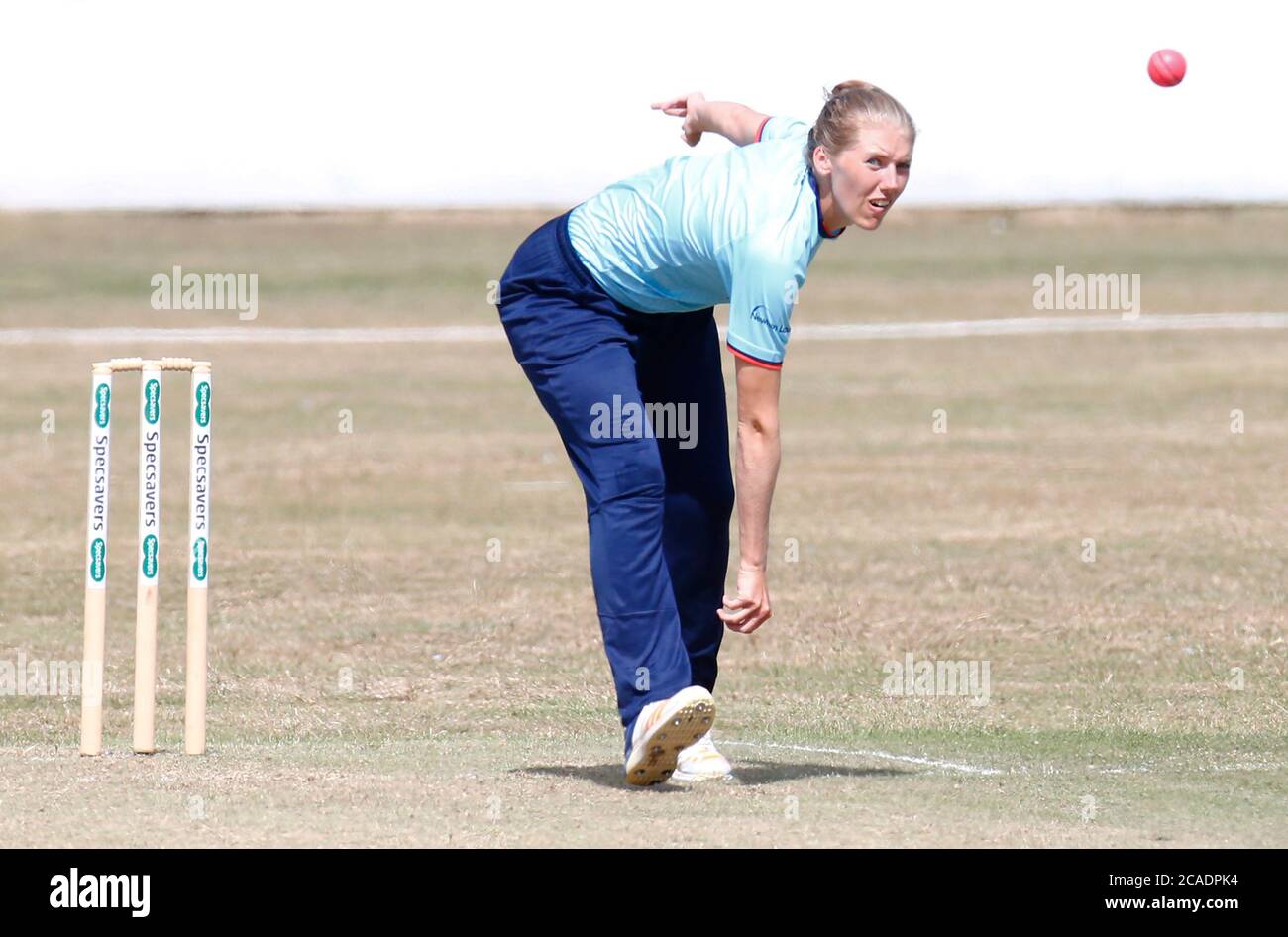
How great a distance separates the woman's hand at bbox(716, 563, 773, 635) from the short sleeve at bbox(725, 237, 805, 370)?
0.54 metres

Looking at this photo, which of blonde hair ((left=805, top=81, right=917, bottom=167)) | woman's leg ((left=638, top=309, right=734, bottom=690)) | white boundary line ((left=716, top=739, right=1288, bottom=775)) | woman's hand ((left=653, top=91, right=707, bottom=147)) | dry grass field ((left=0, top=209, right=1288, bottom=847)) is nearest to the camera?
blonde hair ((left=805, top=81, right=917, bottom=167))

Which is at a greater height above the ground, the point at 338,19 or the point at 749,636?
the point at 338,19

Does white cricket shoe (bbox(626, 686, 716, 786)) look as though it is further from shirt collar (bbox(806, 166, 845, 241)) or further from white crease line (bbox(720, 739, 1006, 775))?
shirt collar (bbox(806, 166, 845, 241))

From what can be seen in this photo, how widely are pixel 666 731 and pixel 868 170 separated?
4.79 ft

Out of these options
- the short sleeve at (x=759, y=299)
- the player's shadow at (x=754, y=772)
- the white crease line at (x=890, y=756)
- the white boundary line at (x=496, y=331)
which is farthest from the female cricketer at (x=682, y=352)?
the white boundary line at (x=496, y=331)

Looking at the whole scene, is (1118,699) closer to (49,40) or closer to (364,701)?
(364,701)

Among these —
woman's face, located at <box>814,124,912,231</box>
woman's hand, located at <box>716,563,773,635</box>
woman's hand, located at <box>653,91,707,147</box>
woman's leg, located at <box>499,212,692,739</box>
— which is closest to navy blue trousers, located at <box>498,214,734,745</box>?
woman's leg, located at <box>499,212,692,739</box>

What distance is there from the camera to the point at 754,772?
6055 mm

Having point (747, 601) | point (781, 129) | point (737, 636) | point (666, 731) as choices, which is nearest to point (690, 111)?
point (781, 129)

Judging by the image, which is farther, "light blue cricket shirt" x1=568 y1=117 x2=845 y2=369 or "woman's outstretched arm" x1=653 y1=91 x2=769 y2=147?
"woman's outstretched arm" x1=653 y1=91 x2=769 y2=147

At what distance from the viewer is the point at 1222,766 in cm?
634

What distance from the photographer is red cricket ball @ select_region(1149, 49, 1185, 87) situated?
11.3 m
